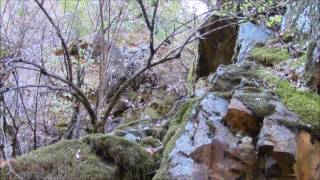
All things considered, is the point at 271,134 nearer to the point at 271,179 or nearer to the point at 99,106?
the point at 271,179

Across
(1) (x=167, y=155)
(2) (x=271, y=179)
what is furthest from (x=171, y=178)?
(2) (x=271, y=179)

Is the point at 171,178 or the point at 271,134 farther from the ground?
the point at 271,134

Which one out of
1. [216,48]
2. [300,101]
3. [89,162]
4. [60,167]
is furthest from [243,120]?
[216,48]

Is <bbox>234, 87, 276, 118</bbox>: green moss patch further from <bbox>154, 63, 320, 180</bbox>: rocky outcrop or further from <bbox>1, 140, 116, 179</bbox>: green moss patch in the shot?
<bbox>1, 140, 116, 179</bbox>: green moss patch

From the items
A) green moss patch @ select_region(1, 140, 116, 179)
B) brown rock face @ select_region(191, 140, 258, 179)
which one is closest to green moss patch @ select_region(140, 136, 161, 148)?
green moss patch @ select_region(1, 140, 116, 179)

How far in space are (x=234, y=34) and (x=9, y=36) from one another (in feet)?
13.6

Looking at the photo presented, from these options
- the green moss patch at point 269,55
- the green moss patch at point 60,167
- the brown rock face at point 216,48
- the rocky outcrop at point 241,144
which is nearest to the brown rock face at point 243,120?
the rocky outcrop at point 241,144

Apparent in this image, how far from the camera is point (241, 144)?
3.04m

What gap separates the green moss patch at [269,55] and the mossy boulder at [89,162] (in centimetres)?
190

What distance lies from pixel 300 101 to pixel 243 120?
0.53 meters

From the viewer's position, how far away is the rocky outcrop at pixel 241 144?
2857mm

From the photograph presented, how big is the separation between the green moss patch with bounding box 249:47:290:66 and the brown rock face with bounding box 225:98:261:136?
1.41 m

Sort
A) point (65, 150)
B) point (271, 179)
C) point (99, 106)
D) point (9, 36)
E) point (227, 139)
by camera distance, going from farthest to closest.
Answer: point (9, 36) < point (99, 106) < point (65, 150) < point (227, 139) < point (271, 179)

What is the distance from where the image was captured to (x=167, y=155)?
3.25 meters
